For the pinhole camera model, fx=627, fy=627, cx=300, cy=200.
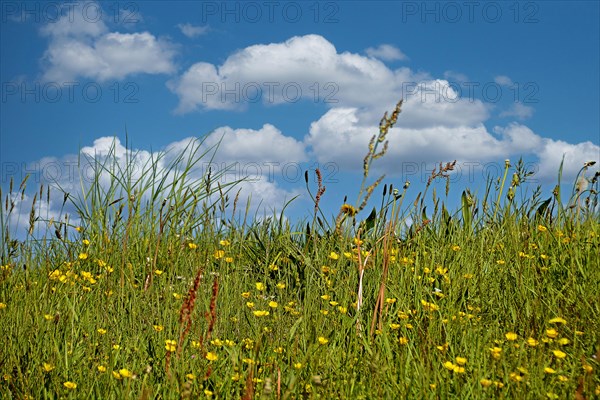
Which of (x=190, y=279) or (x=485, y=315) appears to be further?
(x=190, y=279)

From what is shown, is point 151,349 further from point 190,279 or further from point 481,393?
point 481,393

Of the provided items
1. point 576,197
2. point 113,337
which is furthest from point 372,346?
point 576,197

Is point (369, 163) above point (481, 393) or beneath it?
above

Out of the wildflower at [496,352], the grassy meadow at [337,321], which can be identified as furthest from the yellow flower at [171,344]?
the wildflower at [496,352]

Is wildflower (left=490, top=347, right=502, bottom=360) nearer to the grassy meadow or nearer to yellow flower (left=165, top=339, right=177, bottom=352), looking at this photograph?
the grassy meadow

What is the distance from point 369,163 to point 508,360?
1005mm

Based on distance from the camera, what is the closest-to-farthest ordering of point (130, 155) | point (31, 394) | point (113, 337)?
1. point (31, 394)
2. point (113, 337)
3. point (130, 155)

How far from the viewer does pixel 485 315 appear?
332 centimetres

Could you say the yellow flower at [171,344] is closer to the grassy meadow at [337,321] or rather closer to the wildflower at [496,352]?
the grassy meadow at [337,321]

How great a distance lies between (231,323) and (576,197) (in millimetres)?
2508

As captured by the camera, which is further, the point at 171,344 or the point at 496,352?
the point at 171,344

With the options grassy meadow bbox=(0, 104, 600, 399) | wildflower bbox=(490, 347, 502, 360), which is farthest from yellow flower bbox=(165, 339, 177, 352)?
wildflower bbox=(490, 347, 502, 360)

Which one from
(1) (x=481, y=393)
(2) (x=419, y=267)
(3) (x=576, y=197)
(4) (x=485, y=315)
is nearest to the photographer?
(1) (x=481, y=393)

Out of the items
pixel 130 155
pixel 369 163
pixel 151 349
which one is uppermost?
pixel 130 155
